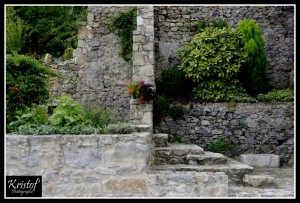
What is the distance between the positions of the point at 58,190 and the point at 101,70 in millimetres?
5335

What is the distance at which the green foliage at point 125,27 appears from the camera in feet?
34.2

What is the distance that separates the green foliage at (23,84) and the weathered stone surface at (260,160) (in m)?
4.26

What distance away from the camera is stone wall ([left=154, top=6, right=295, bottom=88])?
10.7m

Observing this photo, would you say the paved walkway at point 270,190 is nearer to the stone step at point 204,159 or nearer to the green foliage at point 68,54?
the stone step at point 204,159

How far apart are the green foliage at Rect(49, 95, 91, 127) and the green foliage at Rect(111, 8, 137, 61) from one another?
420 centimetres

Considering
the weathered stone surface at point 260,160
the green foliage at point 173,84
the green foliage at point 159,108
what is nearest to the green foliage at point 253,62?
the green foliage at point 173,84

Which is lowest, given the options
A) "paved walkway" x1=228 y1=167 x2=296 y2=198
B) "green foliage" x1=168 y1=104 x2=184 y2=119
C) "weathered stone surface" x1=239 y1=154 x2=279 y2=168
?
"weathered stone surface" x1=239 y1=154 x2=279 y2=168

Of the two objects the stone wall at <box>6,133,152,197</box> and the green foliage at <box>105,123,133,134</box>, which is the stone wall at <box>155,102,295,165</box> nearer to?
the green foliage at <box>105,123,133,134</box>

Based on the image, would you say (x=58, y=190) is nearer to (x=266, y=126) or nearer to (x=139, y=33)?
(x=139, y=33)

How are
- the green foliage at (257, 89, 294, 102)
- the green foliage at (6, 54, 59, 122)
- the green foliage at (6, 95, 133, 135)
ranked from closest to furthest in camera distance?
1. the green foliage at (6, 95, 133, 135)
2. the green foliage at (6, 54, 59, 122)
3. the green foliage at (257, 89, 294, 102)

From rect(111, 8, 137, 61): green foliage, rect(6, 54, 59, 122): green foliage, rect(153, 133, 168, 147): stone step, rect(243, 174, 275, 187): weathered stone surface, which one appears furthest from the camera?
rect(111, 8, 137, 61): green foliage

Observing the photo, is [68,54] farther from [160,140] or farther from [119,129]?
[119,129]

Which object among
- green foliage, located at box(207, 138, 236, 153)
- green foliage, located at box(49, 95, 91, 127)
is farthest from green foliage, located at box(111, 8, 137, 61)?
green foliage, located at box(49, 95, 91, 127)

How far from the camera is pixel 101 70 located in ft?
34.5
